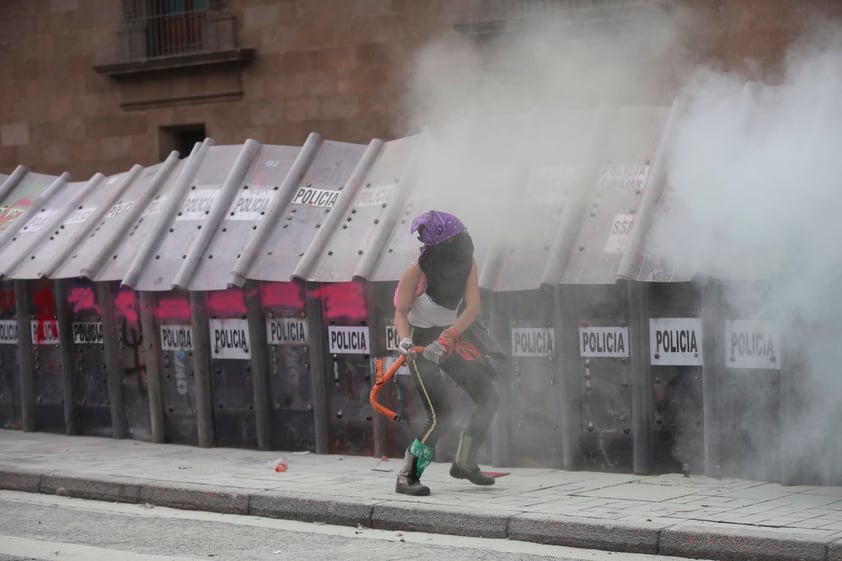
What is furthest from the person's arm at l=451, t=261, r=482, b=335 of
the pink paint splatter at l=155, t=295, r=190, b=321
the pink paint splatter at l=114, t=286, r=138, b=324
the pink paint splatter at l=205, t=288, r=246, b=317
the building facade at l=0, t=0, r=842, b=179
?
the building facade at l=0, t=0, r=842, b=179

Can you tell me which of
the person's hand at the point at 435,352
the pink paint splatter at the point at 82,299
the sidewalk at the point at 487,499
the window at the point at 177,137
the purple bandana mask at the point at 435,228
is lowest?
the sidewalk at the point at 487,499

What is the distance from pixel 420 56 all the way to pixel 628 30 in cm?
297

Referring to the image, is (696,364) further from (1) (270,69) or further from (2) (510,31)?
(1) (270,69)

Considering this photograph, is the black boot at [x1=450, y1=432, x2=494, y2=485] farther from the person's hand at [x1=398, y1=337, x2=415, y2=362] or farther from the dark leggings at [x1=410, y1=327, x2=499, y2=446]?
the person's hand at [x1=398, y1=337, x2=415, y2=362]

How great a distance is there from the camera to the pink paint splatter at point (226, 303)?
9.97m

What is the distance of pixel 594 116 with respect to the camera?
29.5ft

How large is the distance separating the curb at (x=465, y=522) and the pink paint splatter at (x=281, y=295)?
1717mm

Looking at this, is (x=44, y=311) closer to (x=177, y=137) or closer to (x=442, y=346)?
(x=442, y=346)

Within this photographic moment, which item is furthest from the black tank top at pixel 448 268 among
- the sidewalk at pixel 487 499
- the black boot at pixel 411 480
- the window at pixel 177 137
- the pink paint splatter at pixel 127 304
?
the window at pixel 177 137

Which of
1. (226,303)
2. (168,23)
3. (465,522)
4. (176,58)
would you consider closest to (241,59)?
(176,58)

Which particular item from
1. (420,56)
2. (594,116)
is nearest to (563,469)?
(594,116)

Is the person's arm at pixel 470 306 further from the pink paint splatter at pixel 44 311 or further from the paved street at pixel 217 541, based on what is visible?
the pink paint splatter at pixel 44 311

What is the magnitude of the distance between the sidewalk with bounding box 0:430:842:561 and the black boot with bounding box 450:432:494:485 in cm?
7

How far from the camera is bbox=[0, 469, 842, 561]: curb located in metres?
6.09
